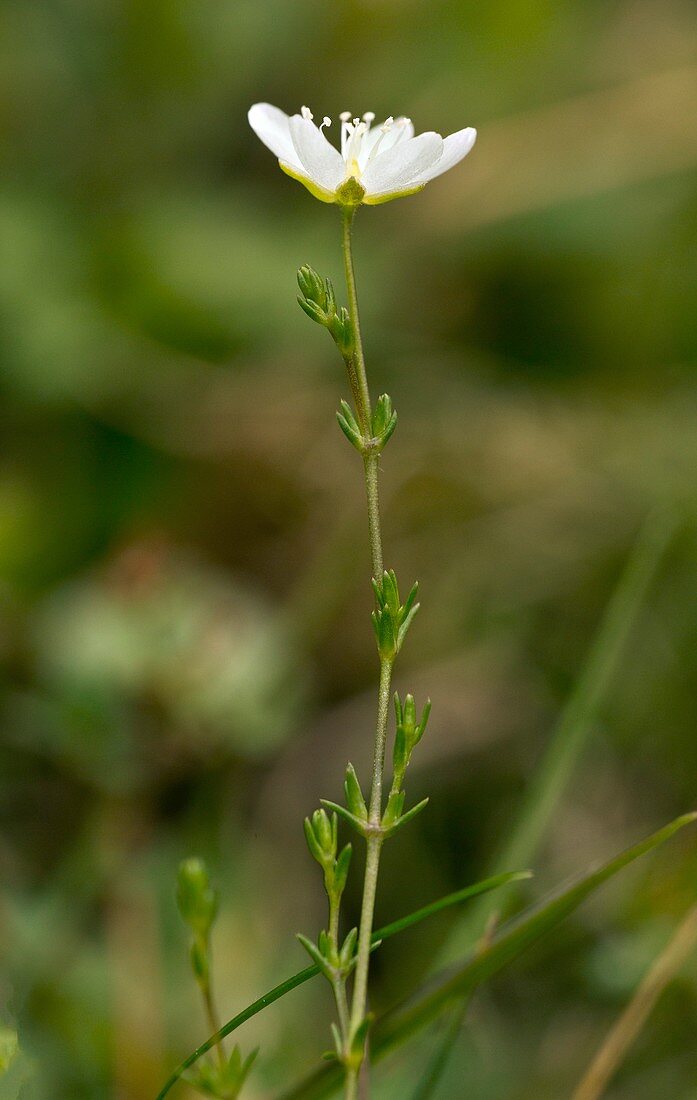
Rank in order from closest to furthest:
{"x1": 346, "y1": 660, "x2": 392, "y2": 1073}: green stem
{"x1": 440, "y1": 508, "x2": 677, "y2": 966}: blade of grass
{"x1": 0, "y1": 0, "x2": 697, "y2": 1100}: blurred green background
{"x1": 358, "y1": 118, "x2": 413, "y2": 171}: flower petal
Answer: {"x1": 346, "y1": 660, "x2": 392, "y2": 1073}: green stem, {"x1": 358, "y1": 118, "x2": 413, "y2": 171}: flower petal, {"x1": 440, "y1": 508, "x2": 677, "y2": 966}: blade of grass, {"x1": 0, "y1": 0, "x2": 697, "y2": 1100}: blurred green background

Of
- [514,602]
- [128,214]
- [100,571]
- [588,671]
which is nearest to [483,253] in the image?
[128,214]

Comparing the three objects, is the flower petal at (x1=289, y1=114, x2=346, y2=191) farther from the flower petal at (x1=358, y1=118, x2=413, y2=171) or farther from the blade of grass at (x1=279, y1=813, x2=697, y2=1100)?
the blade of grass at (x1=279, y1=813, x2=697, y2=1100)

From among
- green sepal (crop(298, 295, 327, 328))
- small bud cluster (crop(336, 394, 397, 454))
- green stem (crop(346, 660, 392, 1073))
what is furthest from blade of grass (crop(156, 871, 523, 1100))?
green sepal (crop(298, 295, 327, 328))

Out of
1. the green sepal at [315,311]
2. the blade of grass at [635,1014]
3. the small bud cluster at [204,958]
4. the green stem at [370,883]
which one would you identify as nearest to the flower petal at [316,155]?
the green sepal at [315,311]

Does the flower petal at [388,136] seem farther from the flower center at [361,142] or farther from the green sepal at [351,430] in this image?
the green sepal at [351,430]

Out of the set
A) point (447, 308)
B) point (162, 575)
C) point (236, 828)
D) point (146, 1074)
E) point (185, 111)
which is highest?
point (185, 111)

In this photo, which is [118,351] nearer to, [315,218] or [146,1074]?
[315,218]

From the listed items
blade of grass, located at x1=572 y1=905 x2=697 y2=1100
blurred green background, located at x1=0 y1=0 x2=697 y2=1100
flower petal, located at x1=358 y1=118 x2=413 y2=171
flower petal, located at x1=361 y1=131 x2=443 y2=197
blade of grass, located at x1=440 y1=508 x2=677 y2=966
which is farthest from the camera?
blurred green background, located at x1=0 y1=0 x2=697 y2=1100
